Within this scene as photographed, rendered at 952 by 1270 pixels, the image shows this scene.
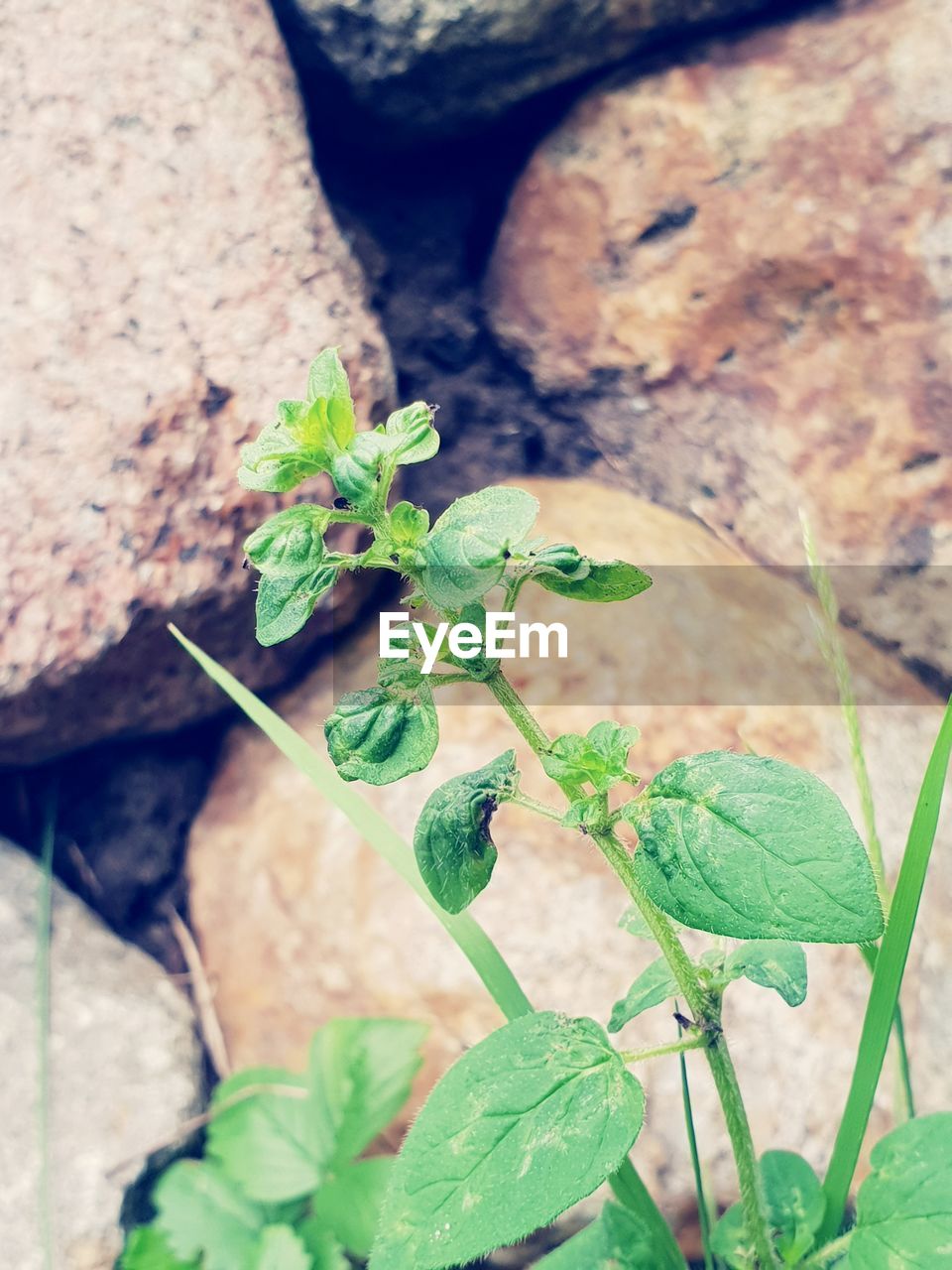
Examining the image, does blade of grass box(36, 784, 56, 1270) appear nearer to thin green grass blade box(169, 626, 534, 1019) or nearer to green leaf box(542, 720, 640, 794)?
thin green grass blade box(169, 626, 534, 1019)

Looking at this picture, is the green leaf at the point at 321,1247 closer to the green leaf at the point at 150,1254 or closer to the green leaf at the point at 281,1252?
the green leaf at the point at 281,1252

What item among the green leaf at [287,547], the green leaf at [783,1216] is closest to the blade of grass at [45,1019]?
the green leaf at [783,1216]

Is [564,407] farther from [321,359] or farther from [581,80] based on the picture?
[321,359]

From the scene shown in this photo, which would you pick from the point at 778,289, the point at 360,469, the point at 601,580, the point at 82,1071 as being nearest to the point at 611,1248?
the point at 601,580

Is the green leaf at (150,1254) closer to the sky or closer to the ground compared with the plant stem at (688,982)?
closer to the ground

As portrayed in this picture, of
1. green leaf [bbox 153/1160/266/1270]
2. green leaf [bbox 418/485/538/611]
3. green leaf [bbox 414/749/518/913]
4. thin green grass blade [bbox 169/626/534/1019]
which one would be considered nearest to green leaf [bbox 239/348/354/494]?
green leaf [bbox 418/485/538/611]
